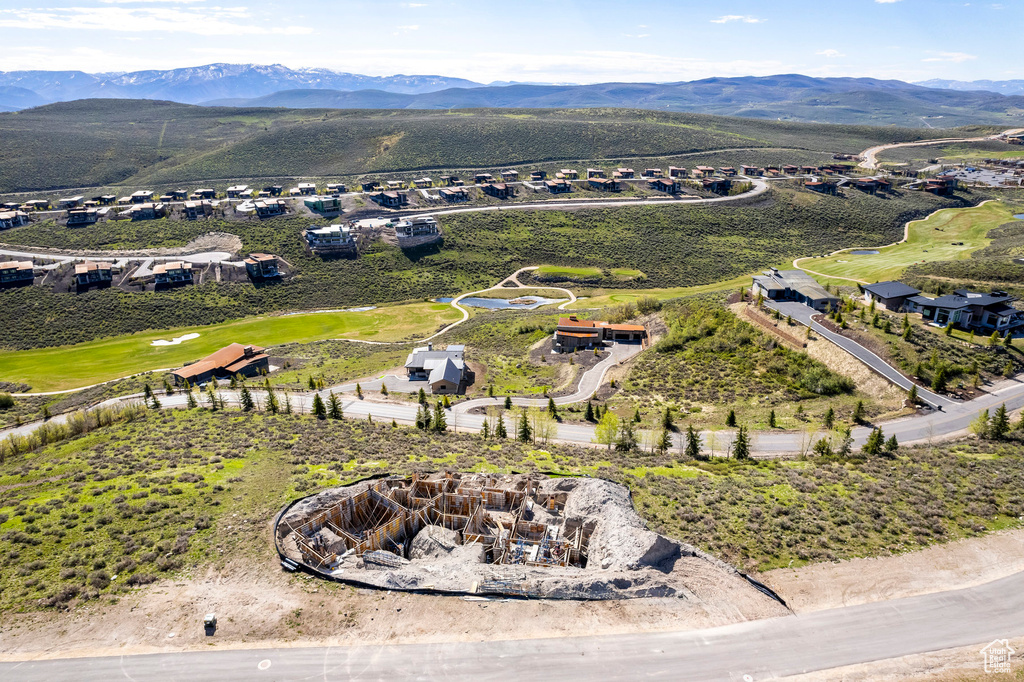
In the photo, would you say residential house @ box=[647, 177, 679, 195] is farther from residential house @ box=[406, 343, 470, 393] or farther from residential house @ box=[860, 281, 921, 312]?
residential house @ box=[406, 343, 470, 393]

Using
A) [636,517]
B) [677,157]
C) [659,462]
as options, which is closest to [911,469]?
[659,462]

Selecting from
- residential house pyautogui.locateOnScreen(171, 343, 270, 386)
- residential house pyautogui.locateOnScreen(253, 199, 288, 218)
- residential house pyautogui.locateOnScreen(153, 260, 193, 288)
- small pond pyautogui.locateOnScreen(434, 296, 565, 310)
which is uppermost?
residential house pyautogui.locateOnScreen(253, 199, 288, 218)

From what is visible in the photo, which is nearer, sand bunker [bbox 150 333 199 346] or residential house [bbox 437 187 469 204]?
sand bunker [bbox 150 333 199 346]

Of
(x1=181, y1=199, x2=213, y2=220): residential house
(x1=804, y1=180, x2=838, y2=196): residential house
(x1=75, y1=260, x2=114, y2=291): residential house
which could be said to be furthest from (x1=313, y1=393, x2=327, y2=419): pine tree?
(x1=804, y1=180, x2=838, y2=196): residential house

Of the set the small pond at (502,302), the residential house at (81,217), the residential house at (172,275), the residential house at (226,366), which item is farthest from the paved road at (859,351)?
the residential house at (81,217)

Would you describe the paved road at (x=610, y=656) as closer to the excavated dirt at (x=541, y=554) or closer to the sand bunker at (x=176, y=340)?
the excavated dirt at (x=541, y=554)

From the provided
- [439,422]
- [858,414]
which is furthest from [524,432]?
[858,414]

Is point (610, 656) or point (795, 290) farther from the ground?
point (795, 290)

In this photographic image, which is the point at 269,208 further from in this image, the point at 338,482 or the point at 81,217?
the point at 338,482
